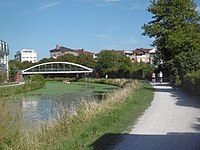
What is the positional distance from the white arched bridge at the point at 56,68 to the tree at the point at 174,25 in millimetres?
70766

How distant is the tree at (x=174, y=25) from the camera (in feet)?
109

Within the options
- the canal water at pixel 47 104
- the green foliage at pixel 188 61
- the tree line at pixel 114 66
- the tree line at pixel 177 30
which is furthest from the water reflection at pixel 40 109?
the tree line at pixel 114 66

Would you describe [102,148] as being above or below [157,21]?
below

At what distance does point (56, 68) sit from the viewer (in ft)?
370

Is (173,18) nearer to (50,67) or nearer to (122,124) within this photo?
(122,124)

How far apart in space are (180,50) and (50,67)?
3350 inches

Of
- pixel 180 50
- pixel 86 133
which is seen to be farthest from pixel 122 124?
pixel 180 50

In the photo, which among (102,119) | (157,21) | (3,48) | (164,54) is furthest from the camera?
(3,48)

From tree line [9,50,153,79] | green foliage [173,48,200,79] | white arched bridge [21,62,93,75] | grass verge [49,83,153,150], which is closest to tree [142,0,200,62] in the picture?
green foliage [173,48,200,79]

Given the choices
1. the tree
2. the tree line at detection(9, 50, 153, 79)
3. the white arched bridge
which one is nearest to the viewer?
the tree

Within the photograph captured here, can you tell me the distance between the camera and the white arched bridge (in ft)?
356

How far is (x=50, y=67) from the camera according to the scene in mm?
114812

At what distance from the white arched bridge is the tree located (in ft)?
232

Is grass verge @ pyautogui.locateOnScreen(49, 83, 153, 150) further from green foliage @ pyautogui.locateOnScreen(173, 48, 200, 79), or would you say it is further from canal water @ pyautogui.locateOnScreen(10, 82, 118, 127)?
green foliage @ pyautogui.locateOnScreen(173, 48, 200, 79)
